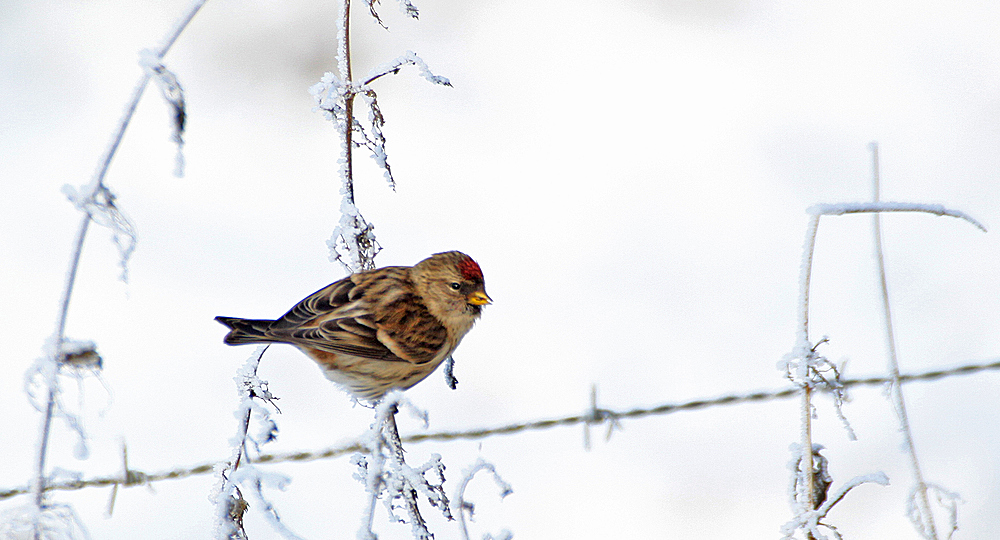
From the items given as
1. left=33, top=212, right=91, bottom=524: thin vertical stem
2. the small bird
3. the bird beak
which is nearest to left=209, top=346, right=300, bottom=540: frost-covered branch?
left=33, top=212, right=91, bottom=524: thin vertical stem

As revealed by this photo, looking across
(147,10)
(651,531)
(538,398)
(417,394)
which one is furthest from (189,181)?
(651,531)

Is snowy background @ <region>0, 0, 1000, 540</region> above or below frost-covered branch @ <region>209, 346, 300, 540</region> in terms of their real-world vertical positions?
above

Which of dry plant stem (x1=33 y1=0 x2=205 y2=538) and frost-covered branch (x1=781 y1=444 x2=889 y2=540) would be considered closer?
dry plant stem (x1=33 y1=0 x2=205 y2=538)

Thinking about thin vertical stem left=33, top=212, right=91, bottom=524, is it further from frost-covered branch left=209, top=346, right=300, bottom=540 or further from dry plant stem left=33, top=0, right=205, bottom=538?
frost-covered branch left=209, top=346, right=300, bottom=540

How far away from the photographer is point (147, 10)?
4312 mm

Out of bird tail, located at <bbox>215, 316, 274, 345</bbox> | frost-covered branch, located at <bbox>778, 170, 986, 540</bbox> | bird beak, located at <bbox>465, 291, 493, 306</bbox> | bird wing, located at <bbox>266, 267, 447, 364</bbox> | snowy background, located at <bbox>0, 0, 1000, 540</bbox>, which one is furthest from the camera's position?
snowy background, located at <bbox>0, 0, 1000, 540</bbox>

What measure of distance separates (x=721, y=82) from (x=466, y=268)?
8.48 feet

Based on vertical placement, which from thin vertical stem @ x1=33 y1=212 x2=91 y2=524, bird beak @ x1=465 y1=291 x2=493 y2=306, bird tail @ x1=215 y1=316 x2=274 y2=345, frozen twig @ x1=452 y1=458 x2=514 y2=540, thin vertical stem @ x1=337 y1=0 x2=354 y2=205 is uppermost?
thin vertical stem @ x1=337 y1=0 x2=354 y2=205

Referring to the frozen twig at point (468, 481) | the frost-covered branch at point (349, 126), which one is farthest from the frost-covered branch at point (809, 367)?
the frost-covered branch at point (349, 126)

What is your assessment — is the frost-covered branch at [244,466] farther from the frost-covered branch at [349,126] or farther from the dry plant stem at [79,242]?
the frost-covered branch at [349,126]

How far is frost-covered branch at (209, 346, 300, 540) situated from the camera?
47.1 inches

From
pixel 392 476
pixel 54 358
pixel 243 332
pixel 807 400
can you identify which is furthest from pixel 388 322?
pixel 54 358

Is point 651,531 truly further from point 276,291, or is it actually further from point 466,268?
point 276,291

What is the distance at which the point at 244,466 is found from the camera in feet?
4.10
